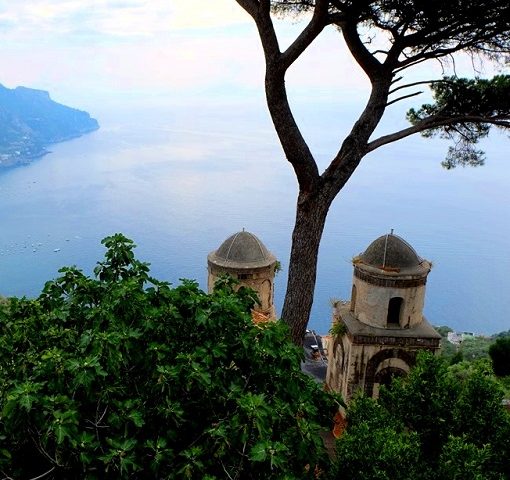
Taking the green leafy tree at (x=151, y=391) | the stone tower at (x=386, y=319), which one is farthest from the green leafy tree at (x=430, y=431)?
the stone tower at (x=386, y=319)

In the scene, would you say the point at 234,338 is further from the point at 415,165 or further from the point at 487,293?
the point at 415,165

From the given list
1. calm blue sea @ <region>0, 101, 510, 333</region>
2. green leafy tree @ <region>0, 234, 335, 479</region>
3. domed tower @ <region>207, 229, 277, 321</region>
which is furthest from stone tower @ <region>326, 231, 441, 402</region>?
calm blue sea @ <region>0, 101, 510, 333</region>

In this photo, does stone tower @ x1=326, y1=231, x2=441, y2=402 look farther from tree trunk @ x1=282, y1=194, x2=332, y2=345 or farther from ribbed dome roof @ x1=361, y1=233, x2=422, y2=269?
tree trunk @ x1=282, y1=194, x2=332, y2=345

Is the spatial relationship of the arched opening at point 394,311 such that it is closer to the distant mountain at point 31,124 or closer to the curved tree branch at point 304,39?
the curved tree branch at point 304,39

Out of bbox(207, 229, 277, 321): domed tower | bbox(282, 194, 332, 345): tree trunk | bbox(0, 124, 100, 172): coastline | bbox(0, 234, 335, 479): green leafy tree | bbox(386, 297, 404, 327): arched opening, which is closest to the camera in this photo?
bbox(0, 234, 335, 479): green leafy tree

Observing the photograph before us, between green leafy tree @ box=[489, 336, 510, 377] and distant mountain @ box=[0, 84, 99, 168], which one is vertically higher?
distant mountain @ box=[0, 84, 99, 168]

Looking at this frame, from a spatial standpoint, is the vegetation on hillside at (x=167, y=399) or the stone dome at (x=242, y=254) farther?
the stone dome at (x=242, y=254)

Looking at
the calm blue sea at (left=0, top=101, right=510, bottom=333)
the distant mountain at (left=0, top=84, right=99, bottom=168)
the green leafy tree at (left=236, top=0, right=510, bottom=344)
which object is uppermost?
the distant mountain at (left=0, top=84, right=99, bottom=168)

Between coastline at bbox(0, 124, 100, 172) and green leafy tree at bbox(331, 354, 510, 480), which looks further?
coastline at bbox(0, 124, 100, 172)
